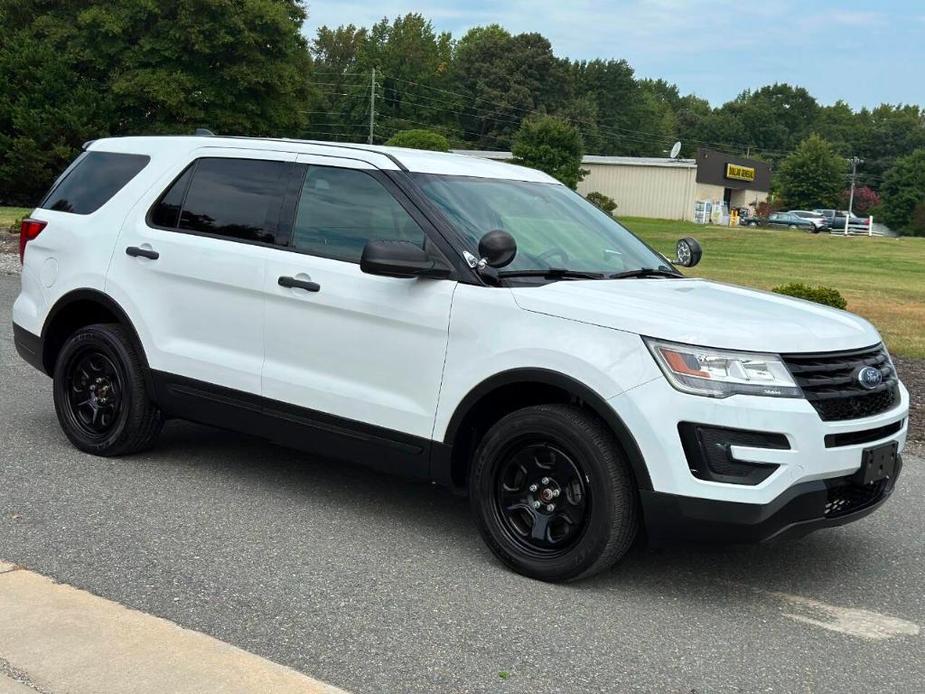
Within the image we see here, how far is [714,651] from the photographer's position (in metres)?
4.00

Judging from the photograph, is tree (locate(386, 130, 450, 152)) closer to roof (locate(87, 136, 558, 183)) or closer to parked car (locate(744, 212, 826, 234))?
parked car (locate(744, 212, 826, 234))

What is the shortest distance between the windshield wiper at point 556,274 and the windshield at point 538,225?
0.02m

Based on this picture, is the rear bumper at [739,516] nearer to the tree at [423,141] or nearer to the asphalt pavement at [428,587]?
the asphalt pavement at [428,587]

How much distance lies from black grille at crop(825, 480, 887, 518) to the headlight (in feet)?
1.68

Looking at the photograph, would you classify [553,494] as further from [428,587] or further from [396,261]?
[396,261]

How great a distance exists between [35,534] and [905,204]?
383 feet

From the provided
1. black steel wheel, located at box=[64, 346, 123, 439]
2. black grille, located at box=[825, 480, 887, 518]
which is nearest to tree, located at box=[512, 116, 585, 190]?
black steel wheel, located at box=[64, 346, 123, 439]

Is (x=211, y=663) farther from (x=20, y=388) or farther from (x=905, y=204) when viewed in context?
(x=905, y=204)

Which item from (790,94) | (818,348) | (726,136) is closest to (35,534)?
(818,348)

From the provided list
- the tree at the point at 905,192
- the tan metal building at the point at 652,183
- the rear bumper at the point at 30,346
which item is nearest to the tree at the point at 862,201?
the tree at the point at 905,192

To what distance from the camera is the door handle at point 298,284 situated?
5.21 metres

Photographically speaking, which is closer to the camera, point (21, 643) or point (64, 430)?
point (21, 643)

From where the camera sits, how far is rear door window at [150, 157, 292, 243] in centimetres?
561

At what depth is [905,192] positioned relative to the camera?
4296 inches
